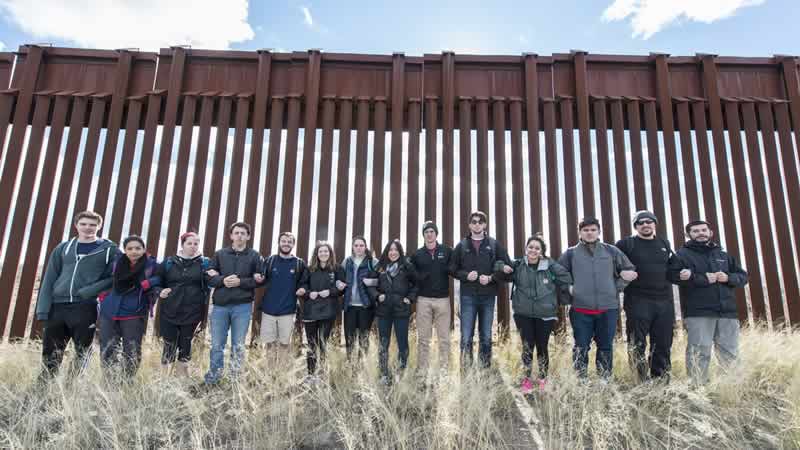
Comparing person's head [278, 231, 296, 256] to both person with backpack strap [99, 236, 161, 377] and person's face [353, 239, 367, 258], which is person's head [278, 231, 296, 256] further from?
person with backpack strap [99, 236, 161, 377]

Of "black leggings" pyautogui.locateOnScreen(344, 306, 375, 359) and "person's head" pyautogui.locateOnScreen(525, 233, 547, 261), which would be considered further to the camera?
"black leggings" pyautogui.locateOnScreen(344, 306, 375, 359)

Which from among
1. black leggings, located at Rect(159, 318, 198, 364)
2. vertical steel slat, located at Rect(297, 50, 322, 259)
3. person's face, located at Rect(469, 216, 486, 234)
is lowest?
black leggings, located at Rect(159, 318, 198, 364)

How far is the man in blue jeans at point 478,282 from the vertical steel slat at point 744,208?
499cm

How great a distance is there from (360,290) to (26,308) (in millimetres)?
5879

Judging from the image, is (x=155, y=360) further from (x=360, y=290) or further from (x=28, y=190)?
(x=28, y=190)

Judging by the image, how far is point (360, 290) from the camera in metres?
4.83

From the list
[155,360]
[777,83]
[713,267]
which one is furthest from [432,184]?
[777,83]

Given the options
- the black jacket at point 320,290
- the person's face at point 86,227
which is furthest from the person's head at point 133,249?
the black jacket at point 320,290

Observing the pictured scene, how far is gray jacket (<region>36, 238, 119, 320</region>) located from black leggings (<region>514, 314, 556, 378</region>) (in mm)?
4511

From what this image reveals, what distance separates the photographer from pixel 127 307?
4266 mm

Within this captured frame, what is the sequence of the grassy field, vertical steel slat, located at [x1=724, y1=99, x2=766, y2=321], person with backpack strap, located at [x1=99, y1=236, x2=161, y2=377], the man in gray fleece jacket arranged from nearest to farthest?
1. the grassy field
2. person with backpack strap, located at [x1=99, y1=236, x2=161, y2=377]
3. the man in gray fleece jacket
4. vertical steel slat, located at [x1=724, y1=99, x2=766, y2=321]

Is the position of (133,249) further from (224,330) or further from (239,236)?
(224,330)

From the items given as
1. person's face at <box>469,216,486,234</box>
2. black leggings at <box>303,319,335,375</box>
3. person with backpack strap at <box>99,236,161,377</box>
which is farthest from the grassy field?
person's face at <box>469,216,486,234</box>

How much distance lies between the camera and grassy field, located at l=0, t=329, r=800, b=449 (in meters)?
2.95
